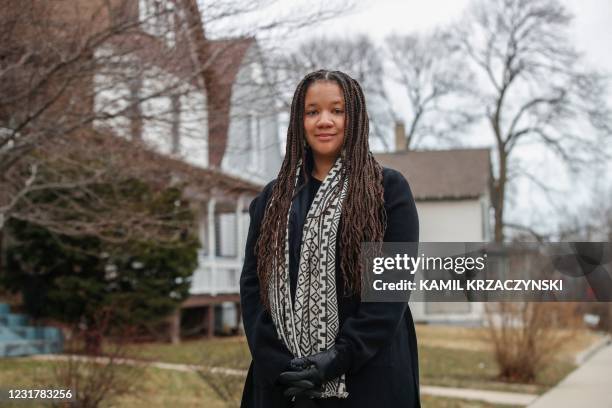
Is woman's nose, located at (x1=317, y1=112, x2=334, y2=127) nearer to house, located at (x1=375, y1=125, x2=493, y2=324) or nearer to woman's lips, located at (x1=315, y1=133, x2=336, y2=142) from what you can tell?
woman's lips, located at (x1=315, y1=133, x2=336, y2=142)

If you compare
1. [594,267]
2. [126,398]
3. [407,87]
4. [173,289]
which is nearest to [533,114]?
[407,87]

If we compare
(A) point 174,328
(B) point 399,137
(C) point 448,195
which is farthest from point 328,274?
(B) point 399,137

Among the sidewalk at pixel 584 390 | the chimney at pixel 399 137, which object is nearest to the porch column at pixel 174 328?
the sidewalk at pixel 584 390

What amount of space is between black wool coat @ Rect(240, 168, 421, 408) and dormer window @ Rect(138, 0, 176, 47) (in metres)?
4.78

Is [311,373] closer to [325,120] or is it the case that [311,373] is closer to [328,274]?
[328,274]

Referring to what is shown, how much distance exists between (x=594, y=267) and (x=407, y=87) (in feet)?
100

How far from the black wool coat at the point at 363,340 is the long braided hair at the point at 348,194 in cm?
4

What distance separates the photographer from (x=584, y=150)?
31734 mm

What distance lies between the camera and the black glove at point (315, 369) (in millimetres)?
2801

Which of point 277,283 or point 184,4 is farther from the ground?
point 184,4

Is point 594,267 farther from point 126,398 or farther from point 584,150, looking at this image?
point 584,150

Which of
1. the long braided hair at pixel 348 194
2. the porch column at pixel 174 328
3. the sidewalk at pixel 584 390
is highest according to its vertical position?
the long braided hair at pixel 348 194

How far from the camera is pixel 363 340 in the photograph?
9.32 ft

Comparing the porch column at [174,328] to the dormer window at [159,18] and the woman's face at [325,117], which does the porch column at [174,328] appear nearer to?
the dormer window at [159,18]
